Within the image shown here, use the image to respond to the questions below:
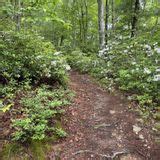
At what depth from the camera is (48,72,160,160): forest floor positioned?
4.71 metres

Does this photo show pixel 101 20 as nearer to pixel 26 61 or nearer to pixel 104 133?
pixel 26 61

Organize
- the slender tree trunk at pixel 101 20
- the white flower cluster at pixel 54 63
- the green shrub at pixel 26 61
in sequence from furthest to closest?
the slender tree trunk at pixel 101 20
the white flower cluster at pixel 54 63
the green shrub at pixel 26 61

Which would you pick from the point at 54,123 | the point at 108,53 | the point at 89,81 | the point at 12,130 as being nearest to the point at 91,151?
the point at 54,123

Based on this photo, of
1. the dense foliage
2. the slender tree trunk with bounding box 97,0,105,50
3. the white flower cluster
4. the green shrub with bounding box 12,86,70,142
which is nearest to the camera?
the green shrub with bounding box 12,86,70,142

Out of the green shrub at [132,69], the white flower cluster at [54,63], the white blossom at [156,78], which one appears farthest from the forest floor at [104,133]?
the white flower cluster at [54,63]

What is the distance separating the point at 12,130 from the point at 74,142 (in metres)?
1.24

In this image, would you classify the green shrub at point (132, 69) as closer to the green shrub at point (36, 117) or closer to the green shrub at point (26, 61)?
the green shrub at point (26, 61)

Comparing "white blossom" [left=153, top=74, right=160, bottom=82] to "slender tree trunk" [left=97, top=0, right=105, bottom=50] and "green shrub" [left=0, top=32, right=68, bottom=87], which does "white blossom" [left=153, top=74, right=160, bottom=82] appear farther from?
"slender tree trunk" [left=97, top=0, right=105, bottom=50]

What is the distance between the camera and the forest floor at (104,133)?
471 cm

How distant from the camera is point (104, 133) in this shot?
5.45m

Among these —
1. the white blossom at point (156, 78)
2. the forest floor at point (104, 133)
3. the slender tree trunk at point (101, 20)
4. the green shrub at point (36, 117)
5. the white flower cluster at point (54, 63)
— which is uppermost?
the slender tree trunk at point (101, 20)

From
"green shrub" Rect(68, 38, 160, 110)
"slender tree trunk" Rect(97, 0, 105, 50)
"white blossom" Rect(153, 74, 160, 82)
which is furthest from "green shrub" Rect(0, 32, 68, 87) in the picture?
"slender tree trunk" Rect(97, 0, 105, 50)

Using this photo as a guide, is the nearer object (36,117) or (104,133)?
(36,117)

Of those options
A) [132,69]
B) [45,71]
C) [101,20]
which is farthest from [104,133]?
[101,20]
